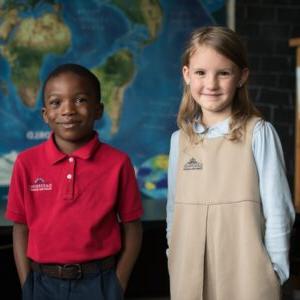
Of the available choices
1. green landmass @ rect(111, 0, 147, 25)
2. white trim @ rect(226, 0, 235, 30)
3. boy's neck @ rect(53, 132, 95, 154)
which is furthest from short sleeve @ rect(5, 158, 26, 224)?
white trim @ rect(226, 0, 235, 30)

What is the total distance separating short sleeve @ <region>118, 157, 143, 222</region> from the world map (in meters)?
1.28

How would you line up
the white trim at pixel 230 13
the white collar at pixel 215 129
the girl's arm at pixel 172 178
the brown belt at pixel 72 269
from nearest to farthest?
1. the brown belt at pixel 72 269
2. the white collar at pixel 215 129
3. the girl's arm at pixel 172 178
4. the white trim at pixel 230 13

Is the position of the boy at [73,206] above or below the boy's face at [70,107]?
below

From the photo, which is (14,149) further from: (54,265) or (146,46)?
(54,265)

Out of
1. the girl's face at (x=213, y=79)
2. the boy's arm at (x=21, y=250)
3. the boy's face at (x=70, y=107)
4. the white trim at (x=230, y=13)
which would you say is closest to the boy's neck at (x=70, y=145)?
the boy's face at (x=70, y=107)

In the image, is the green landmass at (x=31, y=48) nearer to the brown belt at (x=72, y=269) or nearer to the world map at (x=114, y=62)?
the world map at (x=114, y=62)

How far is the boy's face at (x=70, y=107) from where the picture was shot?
1.62m

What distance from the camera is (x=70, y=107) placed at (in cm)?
161

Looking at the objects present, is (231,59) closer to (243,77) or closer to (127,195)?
(243,77)

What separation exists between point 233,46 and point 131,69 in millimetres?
1527

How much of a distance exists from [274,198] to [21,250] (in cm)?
80

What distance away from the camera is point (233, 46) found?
5.50ft

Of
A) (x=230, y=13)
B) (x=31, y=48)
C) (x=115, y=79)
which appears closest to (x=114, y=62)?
(x=115, y=79)

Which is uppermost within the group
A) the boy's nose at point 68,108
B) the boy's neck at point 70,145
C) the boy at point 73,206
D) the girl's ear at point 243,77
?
the girl's ear at point 243,77
